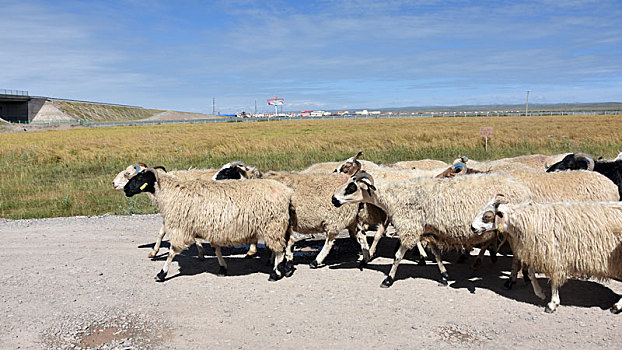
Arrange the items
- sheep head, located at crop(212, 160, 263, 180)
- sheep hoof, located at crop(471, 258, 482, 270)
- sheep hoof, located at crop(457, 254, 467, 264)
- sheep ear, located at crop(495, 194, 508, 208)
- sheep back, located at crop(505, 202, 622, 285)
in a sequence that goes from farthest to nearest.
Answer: sheep head, located at crop(212, 160, 263, 180) → sheep hoof, located at crop(457, 254, 467, 264) → sheep hoof, located at crop(471, 258, 482, 270) → sheep ear, located at crop(495, 194, 508, 208) → sheep back, located at crop(505, 202, 622, 285)

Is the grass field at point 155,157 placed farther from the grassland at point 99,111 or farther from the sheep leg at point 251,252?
the grassland at point 99,111

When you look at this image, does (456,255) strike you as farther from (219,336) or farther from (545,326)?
(219,336)

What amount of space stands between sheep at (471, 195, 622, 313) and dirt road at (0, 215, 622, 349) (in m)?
0.62

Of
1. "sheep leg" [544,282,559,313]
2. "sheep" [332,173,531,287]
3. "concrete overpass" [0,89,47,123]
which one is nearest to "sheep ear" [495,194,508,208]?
"sheep" [332,173,531,287]

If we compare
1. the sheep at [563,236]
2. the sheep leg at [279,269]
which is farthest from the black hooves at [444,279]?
the sheep leg at [279,269]

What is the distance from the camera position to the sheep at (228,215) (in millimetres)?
9422

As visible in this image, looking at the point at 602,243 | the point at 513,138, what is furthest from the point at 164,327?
the point at 513,138

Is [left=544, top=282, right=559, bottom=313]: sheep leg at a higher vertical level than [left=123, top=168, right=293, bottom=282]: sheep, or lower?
lower

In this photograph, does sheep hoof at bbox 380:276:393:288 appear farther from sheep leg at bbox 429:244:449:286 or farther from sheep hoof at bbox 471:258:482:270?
sheep hoof at bbox 471:258:482:270

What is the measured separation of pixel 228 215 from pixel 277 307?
2.22 meters

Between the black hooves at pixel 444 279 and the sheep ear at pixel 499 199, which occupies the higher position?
the sheep ear at pixel 499 199

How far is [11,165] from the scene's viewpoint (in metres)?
28.0

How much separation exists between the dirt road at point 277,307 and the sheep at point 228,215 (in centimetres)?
70

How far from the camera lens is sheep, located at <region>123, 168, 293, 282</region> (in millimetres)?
9422
